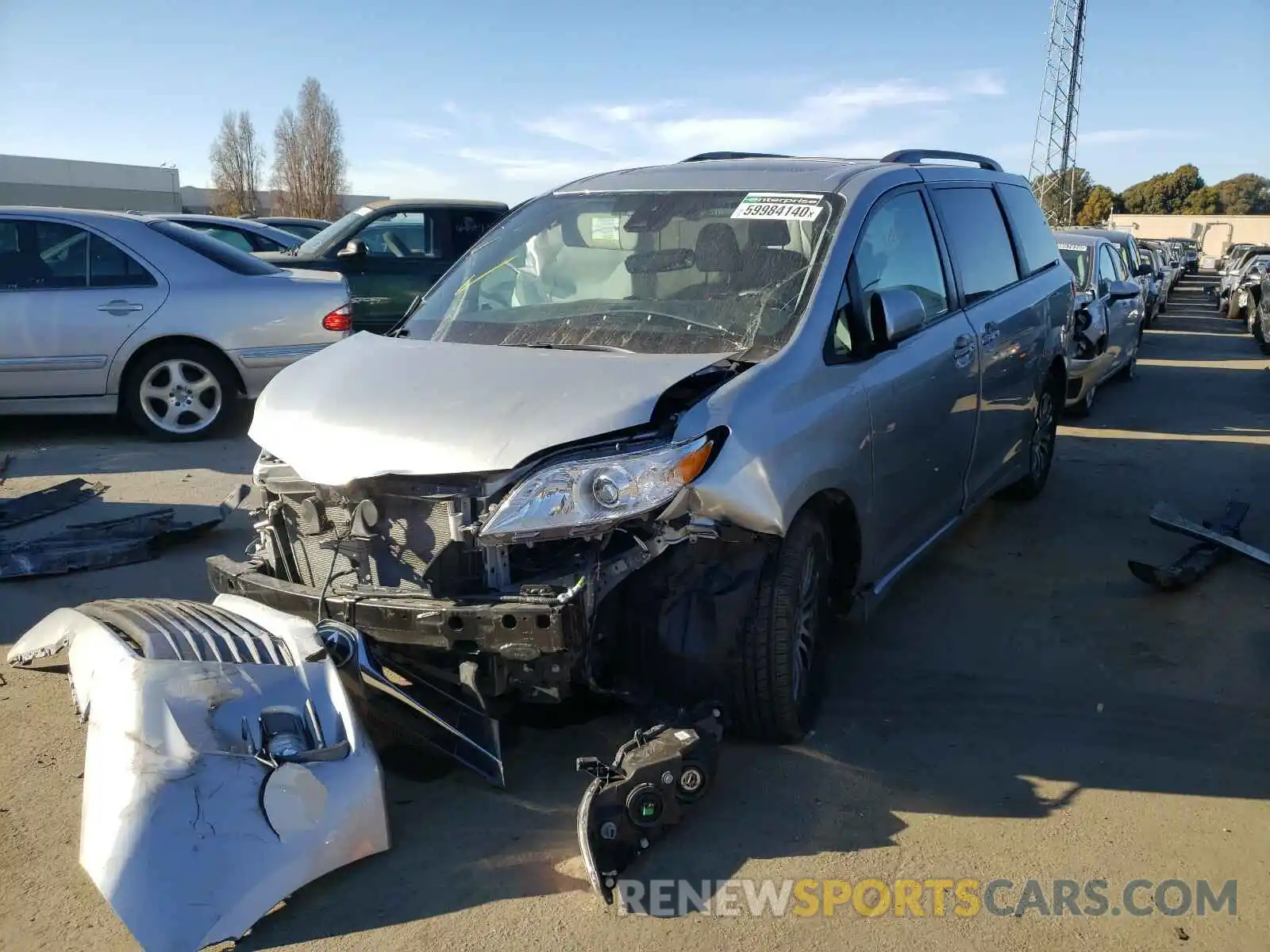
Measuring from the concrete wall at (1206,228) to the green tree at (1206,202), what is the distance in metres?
20.9

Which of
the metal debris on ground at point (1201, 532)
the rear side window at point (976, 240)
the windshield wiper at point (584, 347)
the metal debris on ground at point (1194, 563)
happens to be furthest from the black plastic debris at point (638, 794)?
the metal debris on ground at point (1201, 532)

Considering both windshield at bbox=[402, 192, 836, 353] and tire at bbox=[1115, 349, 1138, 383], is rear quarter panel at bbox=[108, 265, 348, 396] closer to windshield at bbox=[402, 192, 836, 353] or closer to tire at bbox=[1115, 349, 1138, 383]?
windshield at bbox=[402, 192, 836, 353]

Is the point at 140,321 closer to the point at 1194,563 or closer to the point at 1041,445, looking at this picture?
the point at 1041,445

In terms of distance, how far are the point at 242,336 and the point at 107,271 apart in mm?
1065

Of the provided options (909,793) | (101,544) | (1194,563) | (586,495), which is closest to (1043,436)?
(1194,563)

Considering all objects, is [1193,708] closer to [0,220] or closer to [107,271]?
[107,271]

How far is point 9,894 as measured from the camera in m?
2.85

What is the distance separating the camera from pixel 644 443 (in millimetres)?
3133

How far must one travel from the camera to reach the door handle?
7836mm

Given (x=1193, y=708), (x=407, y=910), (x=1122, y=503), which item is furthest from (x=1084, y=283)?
(x=407, y=910)

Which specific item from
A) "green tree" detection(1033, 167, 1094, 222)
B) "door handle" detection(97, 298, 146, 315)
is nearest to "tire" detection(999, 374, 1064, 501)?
"door handle" detection(97, 298, 146, 315)

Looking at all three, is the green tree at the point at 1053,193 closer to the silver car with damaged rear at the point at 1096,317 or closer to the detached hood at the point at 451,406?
the silver car with damaged rear at the point at 1096,317

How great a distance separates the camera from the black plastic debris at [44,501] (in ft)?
20.2

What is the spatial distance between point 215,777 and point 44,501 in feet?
14.4
